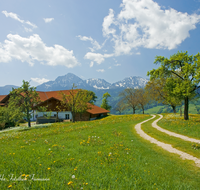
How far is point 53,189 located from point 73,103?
1327 inches

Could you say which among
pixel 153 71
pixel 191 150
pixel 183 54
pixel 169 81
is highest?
pixel 183 54

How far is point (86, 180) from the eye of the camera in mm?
5273

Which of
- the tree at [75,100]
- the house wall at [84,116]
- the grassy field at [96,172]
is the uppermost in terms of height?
the tree at [75,100]

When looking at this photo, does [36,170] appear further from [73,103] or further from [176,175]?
[73,103]

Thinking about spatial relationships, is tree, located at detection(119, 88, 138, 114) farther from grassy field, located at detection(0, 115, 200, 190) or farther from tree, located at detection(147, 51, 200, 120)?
grassy field, located at detection(0, 115, 200, 190)

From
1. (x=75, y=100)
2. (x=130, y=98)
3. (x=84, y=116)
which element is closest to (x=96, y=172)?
(x=75, y=100)

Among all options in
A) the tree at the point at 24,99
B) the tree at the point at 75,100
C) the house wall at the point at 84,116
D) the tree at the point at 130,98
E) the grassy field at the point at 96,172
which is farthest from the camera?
the tree at the point at 130,98

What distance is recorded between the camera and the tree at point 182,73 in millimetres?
24406

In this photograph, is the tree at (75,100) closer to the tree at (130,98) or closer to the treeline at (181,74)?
the treeline at (181,74)

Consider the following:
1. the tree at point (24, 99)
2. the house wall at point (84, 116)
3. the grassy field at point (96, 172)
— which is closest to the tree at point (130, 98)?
the house wall at point (84, 116)

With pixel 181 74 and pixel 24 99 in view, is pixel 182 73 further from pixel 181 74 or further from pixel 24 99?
pixel 24 99

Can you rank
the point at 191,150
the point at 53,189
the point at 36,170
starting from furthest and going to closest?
the point at 191,150 < the point at 36,170 < the point at 53,189

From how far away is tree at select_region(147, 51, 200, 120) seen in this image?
2441 centimetres

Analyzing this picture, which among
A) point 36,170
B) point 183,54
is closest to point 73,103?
point 183,54
